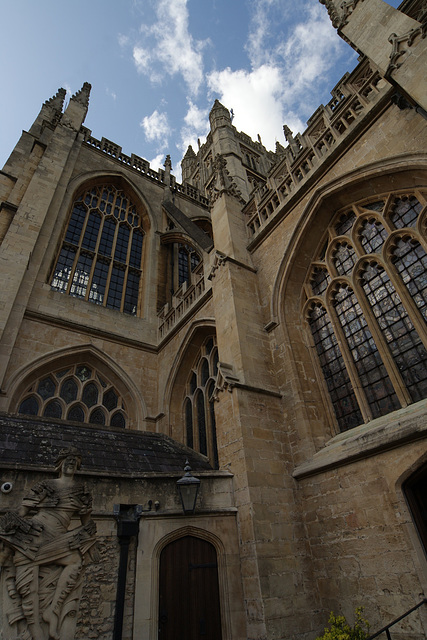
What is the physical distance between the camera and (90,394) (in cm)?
991

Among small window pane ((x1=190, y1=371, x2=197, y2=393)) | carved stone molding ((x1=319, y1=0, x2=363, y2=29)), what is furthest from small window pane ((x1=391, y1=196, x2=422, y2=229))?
small window pane ((x1=190, y1=371, x2=197, y2=393))

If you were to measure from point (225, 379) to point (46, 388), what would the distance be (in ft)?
17.5

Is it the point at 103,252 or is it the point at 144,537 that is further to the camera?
the point at 103,252

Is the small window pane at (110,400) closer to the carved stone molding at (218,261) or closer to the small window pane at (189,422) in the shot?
the small window pane at (189,422)

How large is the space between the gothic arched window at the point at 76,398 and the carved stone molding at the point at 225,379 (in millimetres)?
4323

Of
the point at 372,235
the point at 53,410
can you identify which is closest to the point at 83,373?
the point at 53,410

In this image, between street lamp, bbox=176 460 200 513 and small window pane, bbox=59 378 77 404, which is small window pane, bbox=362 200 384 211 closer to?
street lamp, bbox=176 460 200 513

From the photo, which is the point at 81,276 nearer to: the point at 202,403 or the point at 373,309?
the point at 202,403

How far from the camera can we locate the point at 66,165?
43.8 ft

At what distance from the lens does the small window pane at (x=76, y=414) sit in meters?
9.25

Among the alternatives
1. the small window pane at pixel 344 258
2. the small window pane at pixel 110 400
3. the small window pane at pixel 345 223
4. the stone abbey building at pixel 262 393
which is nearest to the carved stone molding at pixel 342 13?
the stone abbey building at pixel 262 393

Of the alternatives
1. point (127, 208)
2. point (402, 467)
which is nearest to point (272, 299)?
point (402, 467)

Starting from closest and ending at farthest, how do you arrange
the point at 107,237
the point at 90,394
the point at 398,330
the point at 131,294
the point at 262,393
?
the point at 398,330
the point at 262,393
the point at 90,394
the point at 131,294
the point at 107,237

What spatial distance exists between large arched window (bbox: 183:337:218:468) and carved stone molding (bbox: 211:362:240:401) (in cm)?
205
